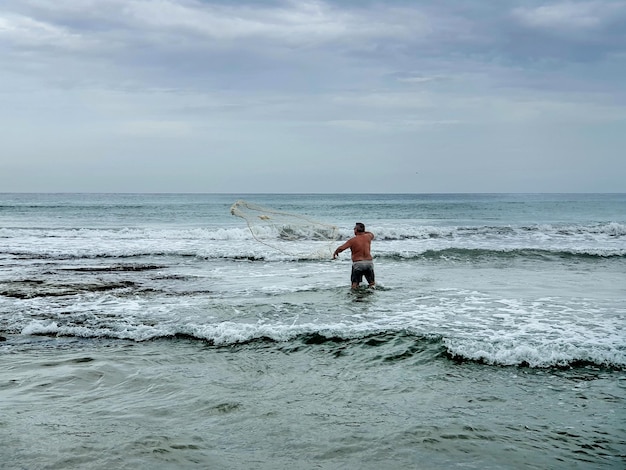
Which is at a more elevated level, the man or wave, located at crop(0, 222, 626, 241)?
the man

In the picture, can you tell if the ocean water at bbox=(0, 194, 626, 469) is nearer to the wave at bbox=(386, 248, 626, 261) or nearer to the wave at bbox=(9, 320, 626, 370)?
the wave at bbox=(9, 320, 626, 370)

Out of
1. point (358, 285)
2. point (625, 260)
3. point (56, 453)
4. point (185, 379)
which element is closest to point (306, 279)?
point (358, 285)

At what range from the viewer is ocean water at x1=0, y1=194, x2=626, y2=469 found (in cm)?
475

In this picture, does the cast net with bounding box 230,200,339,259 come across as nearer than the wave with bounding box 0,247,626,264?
No

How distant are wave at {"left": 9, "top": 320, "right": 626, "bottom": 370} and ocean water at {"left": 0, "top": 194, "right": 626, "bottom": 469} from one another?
39 millimetres

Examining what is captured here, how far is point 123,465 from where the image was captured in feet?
14.5

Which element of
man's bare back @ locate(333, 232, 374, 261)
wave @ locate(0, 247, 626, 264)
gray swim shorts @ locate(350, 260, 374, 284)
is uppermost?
man's bare back @ locate(333, 232, 374, 261)

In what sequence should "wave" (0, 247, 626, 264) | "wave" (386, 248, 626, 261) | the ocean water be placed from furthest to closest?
"wave" (386, 248, 626, 261), "wave" (0, 247, 626, 264), the ocean water

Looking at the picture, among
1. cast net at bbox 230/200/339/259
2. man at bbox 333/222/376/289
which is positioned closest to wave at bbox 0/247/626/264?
cast net at bbox 230/200/339/259

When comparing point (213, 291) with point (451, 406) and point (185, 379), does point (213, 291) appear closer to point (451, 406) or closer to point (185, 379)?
point (185, 379)

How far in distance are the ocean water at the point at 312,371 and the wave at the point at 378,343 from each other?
0.13 feet

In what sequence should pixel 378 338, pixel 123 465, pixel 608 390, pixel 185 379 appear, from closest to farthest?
pixel 123 465
pixel 608 390
pixel 185 379
pixel 378 338

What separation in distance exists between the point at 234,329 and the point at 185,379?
2332 mm

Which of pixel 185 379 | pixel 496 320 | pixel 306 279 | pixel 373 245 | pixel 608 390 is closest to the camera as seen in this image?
pixel 608 390
